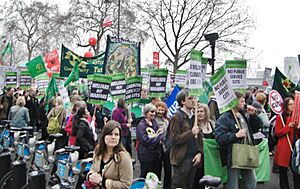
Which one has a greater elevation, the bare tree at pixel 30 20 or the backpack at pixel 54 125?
the bare tree at pixel 30 20

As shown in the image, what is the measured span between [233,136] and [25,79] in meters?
11.4

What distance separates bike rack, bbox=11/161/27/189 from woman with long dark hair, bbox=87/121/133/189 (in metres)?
2.60

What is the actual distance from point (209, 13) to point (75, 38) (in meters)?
15.1

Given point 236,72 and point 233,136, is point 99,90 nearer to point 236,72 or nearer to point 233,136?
point 236,72

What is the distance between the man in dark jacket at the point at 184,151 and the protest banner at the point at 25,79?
34.2ft

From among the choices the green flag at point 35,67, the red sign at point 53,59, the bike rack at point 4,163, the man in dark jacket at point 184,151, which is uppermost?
the red sign at point 53,59

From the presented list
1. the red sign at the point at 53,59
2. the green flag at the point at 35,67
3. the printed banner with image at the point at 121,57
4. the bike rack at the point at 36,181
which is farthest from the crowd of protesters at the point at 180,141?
the red sign at the point at 53,59

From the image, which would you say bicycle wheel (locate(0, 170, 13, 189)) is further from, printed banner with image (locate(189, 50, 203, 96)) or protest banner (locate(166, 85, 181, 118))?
protest banner (locate(166, 85, 181, 118))

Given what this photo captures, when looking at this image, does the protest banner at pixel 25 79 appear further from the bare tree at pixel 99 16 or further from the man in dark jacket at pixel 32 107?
the bare tree at pixel 99 16

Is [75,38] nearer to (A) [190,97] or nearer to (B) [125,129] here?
(B) [125,129]

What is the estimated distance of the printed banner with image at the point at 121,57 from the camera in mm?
9992

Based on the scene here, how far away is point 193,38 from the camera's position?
93.2ft

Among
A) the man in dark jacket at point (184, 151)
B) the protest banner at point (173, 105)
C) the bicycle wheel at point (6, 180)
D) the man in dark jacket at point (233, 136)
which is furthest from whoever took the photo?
the protest banner at point (173, 105)

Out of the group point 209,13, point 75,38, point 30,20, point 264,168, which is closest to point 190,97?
point 264,168
